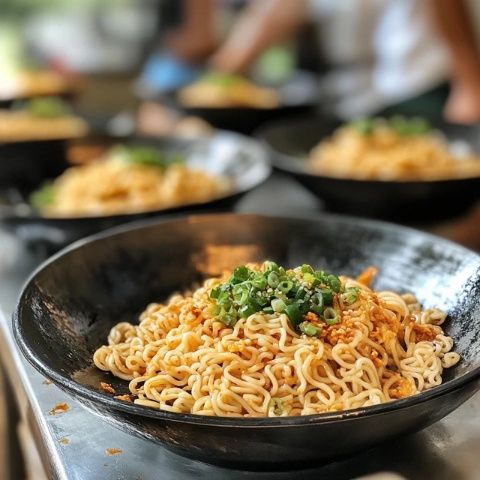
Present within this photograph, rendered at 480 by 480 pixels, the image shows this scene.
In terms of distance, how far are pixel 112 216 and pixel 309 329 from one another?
87cm

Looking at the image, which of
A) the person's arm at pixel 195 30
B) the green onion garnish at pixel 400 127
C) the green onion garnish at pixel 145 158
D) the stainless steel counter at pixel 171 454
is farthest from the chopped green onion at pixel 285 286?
the person's arm at pixel 195 30

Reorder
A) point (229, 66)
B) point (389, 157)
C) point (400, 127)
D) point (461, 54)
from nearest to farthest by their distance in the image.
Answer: point (389, 157) → point (400, 127) → point (461, 54) → point (229, 66)

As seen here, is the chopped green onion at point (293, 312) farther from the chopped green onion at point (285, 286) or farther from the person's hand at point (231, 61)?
the person's hand at point (231, 61)

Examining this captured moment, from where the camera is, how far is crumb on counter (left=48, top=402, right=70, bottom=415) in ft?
4.54

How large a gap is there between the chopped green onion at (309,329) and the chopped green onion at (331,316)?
0.03 metres

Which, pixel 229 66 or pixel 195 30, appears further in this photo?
pixel 195 30

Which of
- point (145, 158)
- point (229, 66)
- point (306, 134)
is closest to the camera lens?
point (145, 158)

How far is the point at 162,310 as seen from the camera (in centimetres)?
153

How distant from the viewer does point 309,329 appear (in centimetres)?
130

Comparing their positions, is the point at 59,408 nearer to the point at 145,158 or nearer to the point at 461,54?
the point at 145,158

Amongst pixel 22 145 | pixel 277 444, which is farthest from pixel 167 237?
pixel 22 145

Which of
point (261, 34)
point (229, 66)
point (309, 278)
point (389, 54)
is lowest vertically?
point (309, 278)

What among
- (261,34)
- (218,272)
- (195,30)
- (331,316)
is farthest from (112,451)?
(195,30)

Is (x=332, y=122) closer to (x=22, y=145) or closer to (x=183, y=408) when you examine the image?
(x=22, y=145)
